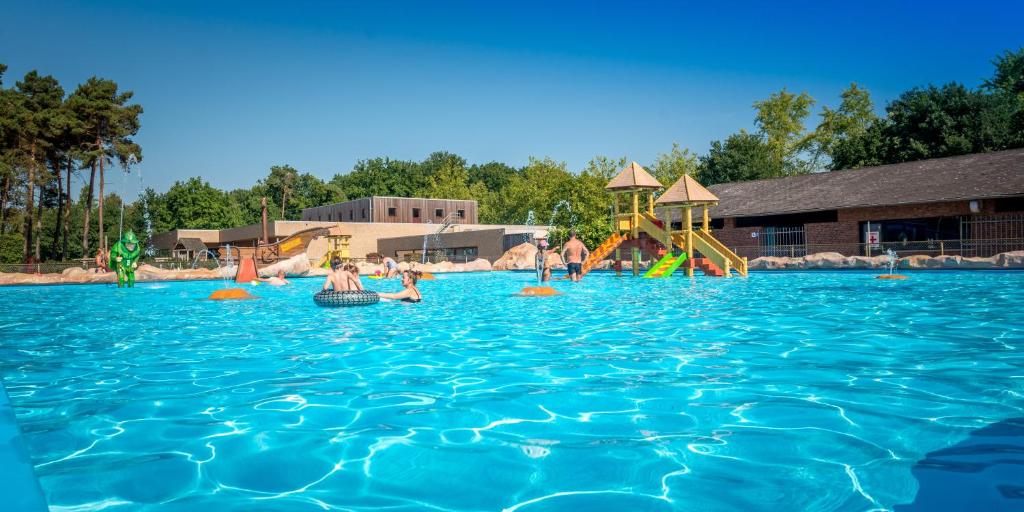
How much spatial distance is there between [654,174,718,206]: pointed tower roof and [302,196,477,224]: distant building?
37.9 meters

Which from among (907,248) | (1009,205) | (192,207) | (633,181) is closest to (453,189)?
(192,207)

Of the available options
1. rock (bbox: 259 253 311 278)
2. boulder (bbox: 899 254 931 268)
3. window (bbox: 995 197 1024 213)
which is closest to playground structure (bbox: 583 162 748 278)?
boulder (bbox: 899 254 931 268)

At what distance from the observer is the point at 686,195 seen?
23547 mm

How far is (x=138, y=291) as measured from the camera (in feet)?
72.3

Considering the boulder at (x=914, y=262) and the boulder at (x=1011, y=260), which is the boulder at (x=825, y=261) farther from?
the boulder at (x=1011, y=260)

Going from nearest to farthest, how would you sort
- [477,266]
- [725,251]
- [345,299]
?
[345,299], [725,251], [477,266]

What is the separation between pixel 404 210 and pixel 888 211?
40217 mm

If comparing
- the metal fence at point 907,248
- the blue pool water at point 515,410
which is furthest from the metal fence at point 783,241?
the blue pool water at point 515,410

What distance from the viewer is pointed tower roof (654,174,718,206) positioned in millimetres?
23478

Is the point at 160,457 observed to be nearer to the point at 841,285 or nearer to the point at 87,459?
the point at 87,459

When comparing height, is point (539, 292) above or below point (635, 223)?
below

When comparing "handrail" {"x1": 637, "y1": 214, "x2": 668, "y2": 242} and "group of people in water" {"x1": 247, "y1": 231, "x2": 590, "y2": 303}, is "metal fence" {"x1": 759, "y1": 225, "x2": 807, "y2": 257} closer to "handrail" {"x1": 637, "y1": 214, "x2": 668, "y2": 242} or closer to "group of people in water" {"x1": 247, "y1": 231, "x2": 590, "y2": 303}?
"handrail" {"x1": 637, "y1": 214, "x2": 668, "y2": 242}

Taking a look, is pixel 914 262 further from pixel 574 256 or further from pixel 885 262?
pixel 574 256

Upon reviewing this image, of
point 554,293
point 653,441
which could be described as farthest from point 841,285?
point 653,441
